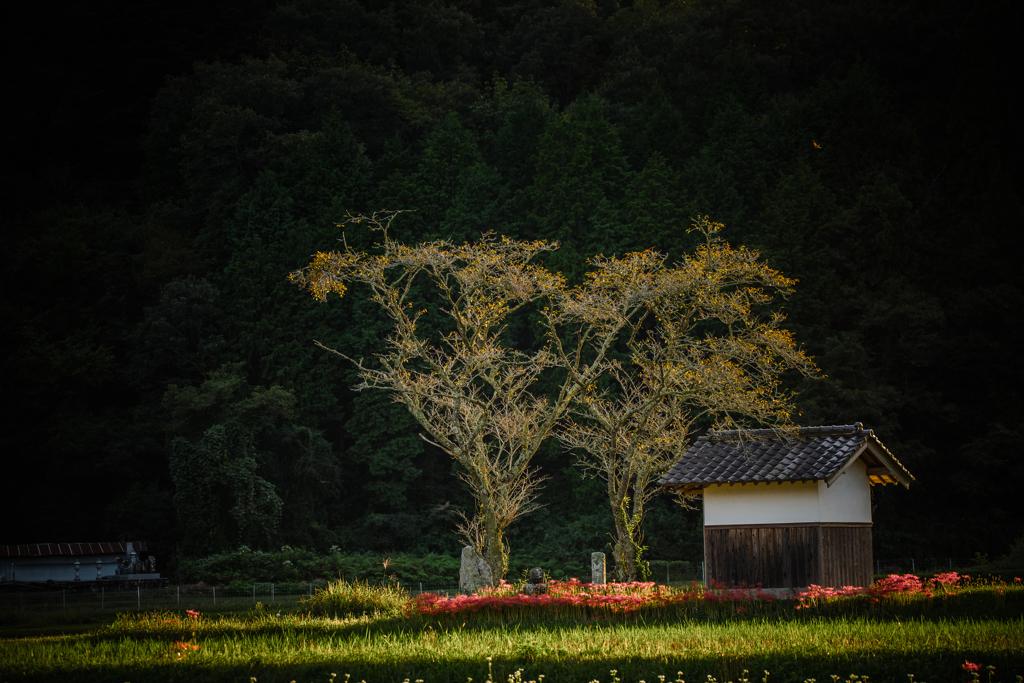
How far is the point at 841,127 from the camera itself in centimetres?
4191

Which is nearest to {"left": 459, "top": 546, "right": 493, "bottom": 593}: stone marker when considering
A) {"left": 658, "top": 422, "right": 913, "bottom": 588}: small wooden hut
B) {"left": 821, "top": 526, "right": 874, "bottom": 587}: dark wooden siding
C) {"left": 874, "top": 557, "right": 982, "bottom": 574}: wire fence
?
{"left": 658, "top": 422, "right": 913, "bottom": 588}: small wooden hut

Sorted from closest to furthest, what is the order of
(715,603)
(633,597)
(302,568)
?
(715,603), (633,597), (302,568)

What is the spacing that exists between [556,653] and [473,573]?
28.2ft

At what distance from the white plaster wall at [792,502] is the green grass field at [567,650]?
3.93 metres

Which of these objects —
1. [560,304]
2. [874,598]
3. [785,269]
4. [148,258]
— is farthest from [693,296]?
[148,258]

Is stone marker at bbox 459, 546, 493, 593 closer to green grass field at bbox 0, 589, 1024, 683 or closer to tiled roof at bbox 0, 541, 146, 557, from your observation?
green grass field at bbox 0, 589, 1024, 683

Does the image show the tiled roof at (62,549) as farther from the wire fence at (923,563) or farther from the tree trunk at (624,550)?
the wire fence at (923,563)

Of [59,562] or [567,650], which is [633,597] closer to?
[567,650]

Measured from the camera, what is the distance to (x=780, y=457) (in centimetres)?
1925

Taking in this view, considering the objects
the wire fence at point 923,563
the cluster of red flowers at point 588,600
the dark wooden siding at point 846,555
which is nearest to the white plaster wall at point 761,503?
the dark wooden siding at point 846,555

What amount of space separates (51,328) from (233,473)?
13.9 m

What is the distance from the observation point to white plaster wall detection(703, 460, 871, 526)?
18781 millimetres

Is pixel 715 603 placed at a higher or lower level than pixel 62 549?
higher

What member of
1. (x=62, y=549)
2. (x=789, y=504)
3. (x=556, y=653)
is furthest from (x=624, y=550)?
(x=62, y=549)
